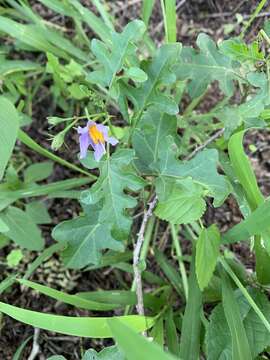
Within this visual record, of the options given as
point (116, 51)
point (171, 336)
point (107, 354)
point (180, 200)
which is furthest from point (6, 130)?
point (171, 336)

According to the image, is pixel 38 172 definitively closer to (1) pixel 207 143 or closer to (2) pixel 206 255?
(1) pixel 207 143

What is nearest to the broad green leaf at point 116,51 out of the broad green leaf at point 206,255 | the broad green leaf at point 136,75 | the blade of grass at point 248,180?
the broad green leaf at point 136,75

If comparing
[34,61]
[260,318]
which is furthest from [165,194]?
[34,61]

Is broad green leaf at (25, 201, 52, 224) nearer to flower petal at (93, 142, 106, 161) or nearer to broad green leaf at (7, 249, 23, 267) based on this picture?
broad green leaf at (7, 249, 23, 267)

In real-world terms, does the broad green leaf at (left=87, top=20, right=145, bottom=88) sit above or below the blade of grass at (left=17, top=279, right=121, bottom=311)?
above

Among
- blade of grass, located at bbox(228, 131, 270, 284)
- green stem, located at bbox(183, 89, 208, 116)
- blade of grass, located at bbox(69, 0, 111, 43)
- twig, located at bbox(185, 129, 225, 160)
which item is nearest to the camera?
blade of grass, located at bbox(228, 131, 270, 284)

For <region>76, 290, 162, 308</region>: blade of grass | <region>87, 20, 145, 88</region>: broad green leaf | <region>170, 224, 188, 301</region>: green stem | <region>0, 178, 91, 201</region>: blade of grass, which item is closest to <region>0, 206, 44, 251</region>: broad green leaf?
<region>0, 178, 91, 201</region>: blade of grass

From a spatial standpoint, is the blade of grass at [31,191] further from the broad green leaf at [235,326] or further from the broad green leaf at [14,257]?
the broad green leaf at [235,326]

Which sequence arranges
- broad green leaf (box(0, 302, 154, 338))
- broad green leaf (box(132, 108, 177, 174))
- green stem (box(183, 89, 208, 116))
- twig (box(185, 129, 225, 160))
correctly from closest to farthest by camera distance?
broad green leaf (box(0, 302, 154, 338)) → broad green leaf (box(132, 108, 177, 174)) → twig (box(185, 129, 225, 160)) → green stem (box(183, 89, 208, 116))
